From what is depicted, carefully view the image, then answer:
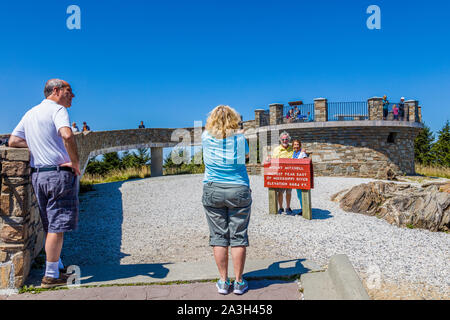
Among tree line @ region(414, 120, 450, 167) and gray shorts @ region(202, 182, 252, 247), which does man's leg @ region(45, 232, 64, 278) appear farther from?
tree line @ region(414, 120, 450, 167)

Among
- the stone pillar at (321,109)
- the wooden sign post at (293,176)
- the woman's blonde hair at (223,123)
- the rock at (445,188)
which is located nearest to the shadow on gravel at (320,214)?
the wooden sign post at (293,176)

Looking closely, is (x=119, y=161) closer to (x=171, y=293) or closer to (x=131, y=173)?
(x=131, y=173)

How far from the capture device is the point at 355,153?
18406 millimetres

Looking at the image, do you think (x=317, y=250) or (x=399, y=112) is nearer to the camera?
(x=317, y=250)

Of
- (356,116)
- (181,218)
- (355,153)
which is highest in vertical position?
(356,116)

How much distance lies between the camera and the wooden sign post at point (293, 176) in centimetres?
681

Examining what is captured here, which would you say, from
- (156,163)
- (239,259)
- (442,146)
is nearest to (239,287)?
(239,259)

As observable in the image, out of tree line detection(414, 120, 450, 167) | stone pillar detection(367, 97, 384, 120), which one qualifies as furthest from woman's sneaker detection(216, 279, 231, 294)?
tree line detection(414, 120, 450, 167)

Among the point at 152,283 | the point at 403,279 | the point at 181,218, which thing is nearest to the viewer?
the point at 152,283

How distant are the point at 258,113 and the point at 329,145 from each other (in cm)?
491

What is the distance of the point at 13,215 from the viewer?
3.23 m
